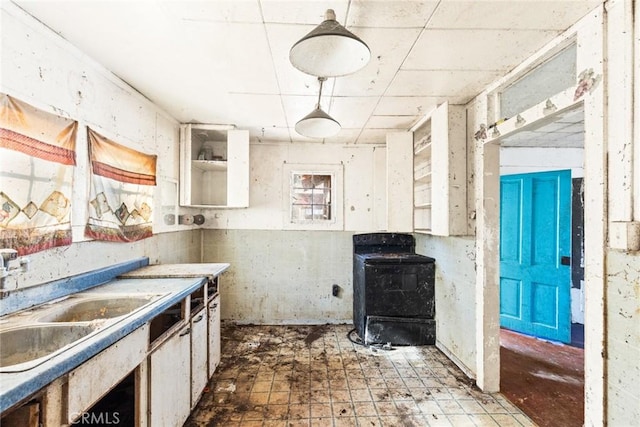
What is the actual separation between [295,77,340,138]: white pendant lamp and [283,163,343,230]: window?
71.7 inches

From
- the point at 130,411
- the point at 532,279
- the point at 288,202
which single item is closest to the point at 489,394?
the point at 532,279

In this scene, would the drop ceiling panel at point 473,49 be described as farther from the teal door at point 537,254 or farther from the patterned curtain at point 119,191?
the patterned curtain at point 119,191

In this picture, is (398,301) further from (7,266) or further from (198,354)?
(7,266)

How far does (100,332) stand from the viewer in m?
1.26

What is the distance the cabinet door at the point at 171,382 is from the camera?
1.63 meters

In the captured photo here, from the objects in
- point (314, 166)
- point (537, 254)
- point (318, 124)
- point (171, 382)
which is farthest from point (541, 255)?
point (171, 382)

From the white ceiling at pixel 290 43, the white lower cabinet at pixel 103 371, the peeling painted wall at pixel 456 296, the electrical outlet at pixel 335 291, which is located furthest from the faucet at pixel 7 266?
the electrical outlet at pixel 335 291

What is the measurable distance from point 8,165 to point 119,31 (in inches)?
36.4

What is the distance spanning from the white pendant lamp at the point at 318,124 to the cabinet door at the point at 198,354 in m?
1.62

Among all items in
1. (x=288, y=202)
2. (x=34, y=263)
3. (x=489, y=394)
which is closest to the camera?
(x=34, y=263)

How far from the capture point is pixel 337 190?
4285mm

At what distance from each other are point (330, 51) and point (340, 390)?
2.50 metres

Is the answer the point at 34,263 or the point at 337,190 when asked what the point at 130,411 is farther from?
the point at 337,190

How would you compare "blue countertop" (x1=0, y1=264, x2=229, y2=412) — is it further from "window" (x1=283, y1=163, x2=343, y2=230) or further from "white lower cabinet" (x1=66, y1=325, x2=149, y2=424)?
"window" (x1=283, y1=163, x2=343, y2=230)
